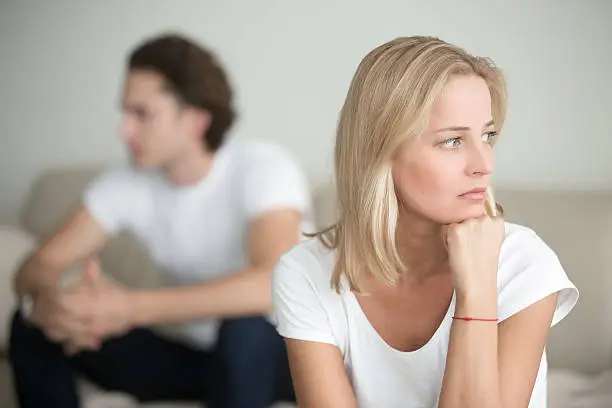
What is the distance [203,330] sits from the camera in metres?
1.31

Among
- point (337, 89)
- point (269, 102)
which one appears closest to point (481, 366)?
point (337, 89)

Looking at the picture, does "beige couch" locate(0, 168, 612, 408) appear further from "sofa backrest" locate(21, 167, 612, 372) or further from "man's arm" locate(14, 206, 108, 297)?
"man's arm" locate(14, 206, 108, 297)

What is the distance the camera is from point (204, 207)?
136 cm

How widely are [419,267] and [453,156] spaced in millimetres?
169

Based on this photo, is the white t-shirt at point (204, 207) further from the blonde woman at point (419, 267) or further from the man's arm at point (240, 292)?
the blonde woman at point (419, 267)

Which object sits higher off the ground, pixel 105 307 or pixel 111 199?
pixel 111 199

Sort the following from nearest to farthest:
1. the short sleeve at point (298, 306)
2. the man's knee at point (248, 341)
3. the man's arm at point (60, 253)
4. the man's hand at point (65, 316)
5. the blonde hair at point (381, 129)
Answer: the blonde hair at point (381, 129) → the short sleeve at point (298, 306) → the man's knee at point (248, 341) → the man's hand at point (65, 316) → the man's arm at point (60, 253)

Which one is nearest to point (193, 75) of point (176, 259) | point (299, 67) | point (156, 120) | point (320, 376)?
point (156, 120)

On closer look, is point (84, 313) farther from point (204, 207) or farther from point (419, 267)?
point (419, 267)

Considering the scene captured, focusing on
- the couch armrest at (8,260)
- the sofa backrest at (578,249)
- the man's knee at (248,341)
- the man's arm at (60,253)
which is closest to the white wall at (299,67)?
the sofa backrest at (578,249)

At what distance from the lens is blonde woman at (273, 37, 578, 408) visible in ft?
2.29

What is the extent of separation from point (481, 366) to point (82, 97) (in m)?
1.17

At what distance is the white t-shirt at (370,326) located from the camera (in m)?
0.77

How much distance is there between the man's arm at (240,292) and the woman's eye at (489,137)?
1.83 feet
